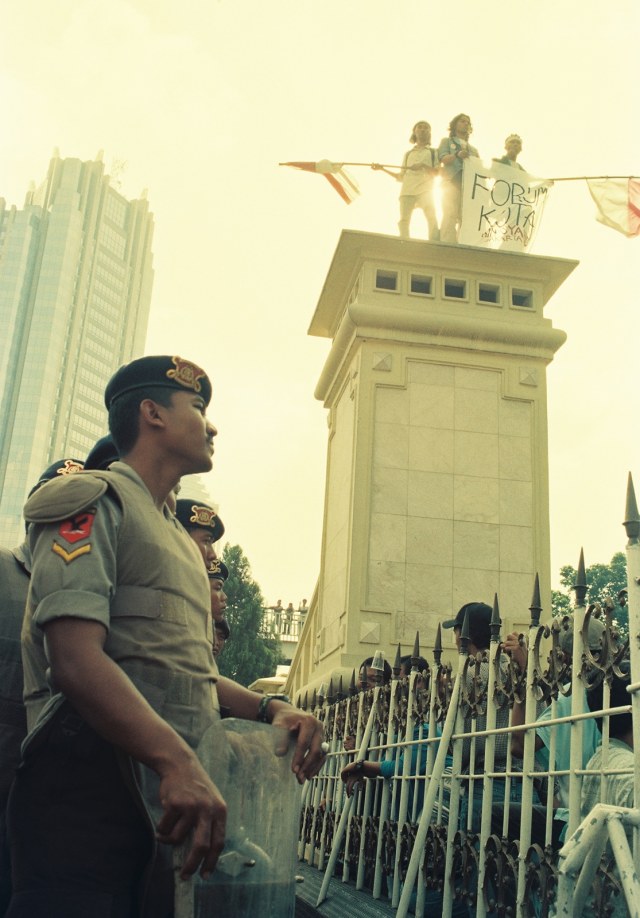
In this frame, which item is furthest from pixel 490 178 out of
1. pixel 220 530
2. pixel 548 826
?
pixel 548 826

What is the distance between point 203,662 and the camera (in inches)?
78.4

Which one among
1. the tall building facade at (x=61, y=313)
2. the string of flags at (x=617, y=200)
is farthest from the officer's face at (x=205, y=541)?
the tall building facade at (x=61, y=313)

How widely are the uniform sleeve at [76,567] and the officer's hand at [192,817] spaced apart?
331 mm

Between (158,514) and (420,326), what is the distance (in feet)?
29.0

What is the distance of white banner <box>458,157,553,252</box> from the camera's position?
1135cm

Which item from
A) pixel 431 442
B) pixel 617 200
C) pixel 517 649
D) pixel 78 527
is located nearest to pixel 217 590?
pixel 517 649

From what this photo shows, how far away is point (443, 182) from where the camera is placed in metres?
11.5

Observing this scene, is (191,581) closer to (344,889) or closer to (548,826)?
(548,826)

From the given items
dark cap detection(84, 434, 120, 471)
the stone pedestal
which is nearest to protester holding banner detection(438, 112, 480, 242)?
the stone pedestal

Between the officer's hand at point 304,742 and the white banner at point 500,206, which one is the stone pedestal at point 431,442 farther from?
the officer's hand at point 304,742

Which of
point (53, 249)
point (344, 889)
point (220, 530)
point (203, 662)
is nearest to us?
point (203, 662)

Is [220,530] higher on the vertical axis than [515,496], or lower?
lower

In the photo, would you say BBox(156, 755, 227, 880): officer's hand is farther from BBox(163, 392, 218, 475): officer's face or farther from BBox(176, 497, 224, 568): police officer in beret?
BBox(176, 497, 224, 568): police officer in beret

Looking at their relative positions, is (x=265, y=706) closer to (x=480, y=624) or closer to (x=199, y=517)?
(x=199, y=517)
